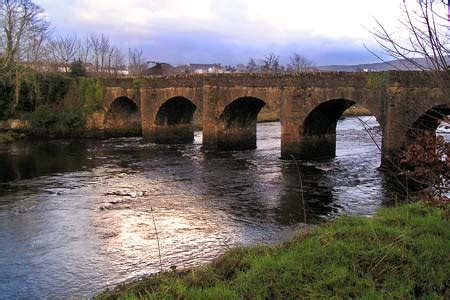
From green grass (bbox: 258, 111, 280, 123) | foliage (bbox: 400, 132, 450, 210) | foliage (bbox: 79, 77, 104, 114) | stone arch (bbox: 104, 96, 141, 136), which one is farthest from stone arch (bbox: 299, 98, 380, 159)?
green grass (bbox: 258, 111, 280, 123)

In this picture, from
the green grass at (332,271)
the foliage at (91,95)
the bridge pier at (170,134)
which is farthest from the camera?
the foliage at (91,95)

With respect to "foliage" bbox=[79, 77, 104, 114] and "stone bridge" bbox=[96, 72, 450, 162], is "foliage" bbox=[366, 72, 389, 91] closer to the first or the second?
"stone bridge" bbox=[96, 72, 450, 162]

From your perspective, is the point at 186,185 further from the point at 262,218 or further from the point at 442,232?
the point at 442,232

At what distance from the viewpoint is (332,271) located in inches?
234

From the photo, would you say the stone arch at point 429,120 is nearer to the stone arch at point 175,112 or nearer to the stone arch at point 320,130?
the stone arch at point 320,130

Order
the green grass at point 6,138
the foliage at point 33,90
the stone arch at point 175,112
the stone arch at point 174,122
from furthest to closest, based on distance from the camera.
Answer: the foliage at point 33,90, the green grass at point 6,138, the stone arch at point 174,122, the stone arch at point 175,112

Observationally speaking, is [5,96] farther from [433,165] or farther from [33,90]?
[433,165]

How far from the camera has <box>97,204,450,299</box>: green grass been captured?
18.0 ft

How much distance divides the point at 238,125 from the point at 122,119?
11.1 meters

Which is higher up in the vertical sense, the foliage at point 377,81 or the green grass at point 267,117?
the foliage at point 377,81

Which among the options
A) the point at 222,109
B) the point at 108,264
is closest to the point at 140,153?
the point at 222,109

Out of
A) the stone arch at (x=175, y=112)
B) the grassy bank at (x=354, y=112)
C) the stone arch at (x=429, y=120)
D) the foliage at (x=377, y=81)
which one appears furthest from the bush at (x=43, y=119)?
the grassy bank at (x=354, y=112)

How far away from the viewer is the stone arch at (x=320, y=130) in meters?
21.2

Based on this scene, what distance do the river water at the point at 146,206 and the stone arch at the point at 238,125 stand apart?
1346 millimetres
